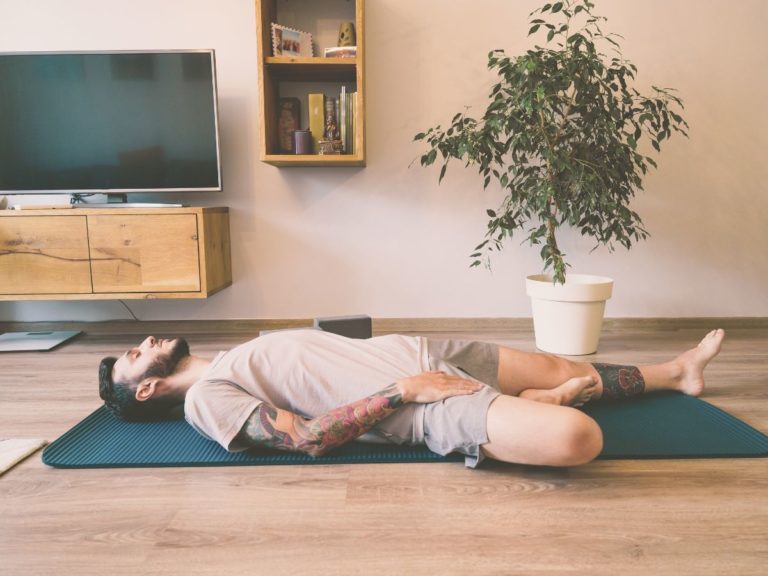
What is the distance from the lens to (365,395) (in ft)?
4.39

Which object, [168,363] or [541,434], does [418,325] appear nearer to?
[168,363]

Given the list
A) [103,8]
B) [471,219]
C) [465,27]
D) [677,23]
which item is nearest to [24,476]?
[471,219]

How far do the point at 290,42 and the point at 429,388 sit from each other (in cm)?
197

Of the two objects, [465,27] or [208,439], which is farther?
[465,27]

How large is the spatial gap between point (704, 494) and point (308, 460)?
87 centimetres

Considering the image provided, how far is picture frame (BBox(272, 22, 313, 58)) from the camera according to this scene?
8.30 ft

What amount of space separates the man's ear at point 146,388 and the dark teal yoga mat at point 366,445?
0.12 m

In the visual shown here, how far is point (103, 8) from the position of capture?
2738mm

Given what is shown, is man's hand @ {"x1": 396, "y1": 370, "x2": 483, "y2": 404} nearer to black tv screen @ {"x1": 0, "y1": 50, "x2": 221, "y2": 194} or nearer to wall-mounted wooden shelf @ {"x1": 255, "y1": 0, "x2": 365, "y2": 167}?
wall-mounted wooden shelf @ {"x1": 255, "y1": 0, "x2": 365, "y2": 167}

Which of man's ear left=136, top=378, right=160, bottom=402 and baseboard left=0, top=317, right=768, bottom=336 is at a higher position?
man's ear left=136, top=378, right=160, bottom=402

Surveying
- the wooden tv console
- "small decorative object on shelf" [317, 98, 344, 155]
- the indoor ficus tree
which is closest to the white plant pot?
the indoor ficus tree

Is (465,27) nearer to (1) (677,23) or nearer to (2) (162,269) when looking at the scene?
(1) (677,23)

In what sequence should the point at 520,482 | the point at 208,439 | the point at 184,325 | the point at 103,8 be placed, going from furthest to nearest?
the point at 184,325
the point at 103,8
the point at 208,439
the point at 520,482

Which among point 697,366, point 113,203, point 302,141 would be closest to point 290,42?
point 302,141
